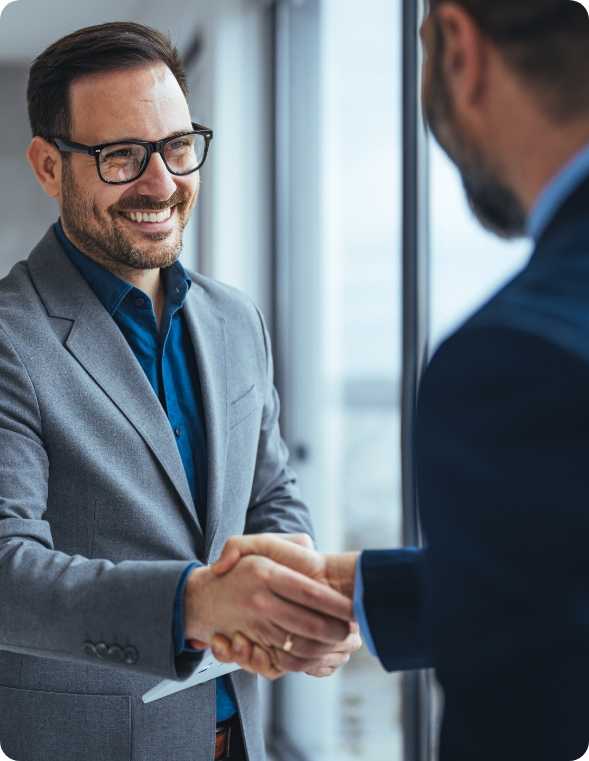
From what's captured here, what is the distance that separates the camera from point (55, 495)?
1.39 metres

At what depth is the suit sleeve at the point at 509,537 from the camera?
2.70 feet

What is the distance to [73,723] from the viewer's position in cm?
144

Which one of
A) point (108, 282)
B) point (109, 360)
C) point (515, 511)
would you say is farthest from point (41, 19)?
point (515, 511)

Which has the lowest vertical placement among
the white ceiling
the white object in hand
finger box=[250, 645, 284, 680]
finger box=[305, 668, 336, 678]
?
finger box=[305, 668, 336, 678]

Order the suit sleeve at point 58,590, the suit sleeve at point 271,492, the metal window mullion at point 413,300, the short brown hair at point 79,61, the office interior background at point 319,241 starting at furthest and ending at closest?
1. the office interior background at point 319,241
2. the metal window mullion at point 413,300
3. the suit sleeve at point 271,492
4. the short brown hair at point 79,61
5. the suit sleeve at point 58,590

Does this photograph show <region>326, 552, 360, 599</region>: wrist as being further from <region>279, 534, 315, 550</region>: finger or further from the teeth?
the teeth

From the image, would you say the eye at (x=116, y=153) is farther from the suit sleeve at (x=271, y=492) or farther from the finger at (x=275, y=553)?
the finger at (x=275, y=553)

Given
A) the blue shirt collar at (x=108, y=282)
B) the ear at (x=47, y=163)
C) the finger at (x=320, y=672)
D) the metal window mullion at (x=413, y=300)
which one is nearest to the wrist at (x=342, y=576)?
the finger at (x=320, y=672)

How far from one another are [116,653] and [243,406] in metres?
0.49

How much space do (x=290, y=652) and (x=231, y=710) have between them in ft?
0.96

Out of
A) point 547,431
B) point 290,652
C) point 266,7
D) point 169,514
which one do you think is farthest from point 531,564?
point 266,7

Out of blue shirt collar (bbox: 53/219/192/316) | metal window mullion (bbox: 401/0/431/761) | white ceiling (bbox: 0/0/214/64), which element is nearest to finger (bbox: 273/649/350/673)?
blue shirt collar (bbox: 53/219/192/316)

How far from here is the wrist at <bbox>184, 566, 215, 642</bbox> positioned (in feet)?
4.15

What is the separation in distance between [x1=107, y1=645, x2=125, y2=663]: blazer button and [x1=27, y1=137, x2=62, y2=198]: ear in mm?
757
